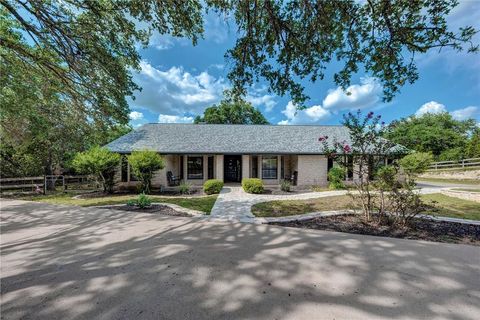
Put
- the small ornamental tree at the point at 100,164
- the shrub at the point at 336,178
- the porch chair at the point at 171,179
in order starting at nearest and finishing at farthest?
the small ornamental tree at the point at 100,164 → the shrub at the point at 336,178 → the porch chair at the point at 171,179

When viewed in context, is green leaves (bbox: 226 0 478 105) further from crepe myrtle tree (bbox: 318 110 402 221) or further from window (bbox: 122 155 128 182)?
window (bbox: 122 155 128 182)

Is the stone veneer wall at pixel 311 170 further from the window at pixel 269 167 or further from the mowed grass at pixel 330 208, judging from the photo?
the mowed grass at pixel 330 208

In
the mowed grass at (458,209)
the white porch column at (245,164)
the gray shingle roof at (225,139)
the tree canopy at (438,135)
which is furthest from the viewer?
the tree canopy at (438,135)

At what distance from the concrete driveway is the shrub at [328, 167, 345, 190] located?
903 centimetres

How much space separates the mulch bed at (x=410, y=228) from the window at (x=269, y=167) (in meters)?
9.70

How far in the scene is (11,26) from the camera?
7500mm

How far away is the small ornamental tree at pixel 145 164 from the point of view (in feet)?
37.6

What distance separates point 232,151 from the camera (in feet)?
47.5

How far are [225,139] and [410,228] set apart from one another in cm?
1285

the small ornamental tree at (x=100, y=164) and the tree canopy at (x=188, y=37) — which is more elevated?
the tree canopy at (x=188, y=37)

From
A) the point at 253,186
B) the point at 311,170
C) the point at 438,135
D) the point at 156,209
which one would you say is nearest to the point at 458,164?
the point at 438,135

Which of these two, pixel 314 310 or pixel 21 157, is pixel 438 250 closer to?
pixel 314 310

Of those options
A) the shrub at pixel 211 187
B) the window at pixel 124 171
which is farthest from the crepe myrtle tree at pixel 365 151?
the window at pixel 124 171

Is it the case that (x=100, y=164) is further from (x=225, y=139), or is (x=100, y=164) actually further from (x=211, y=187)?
(x=225, y=139)
